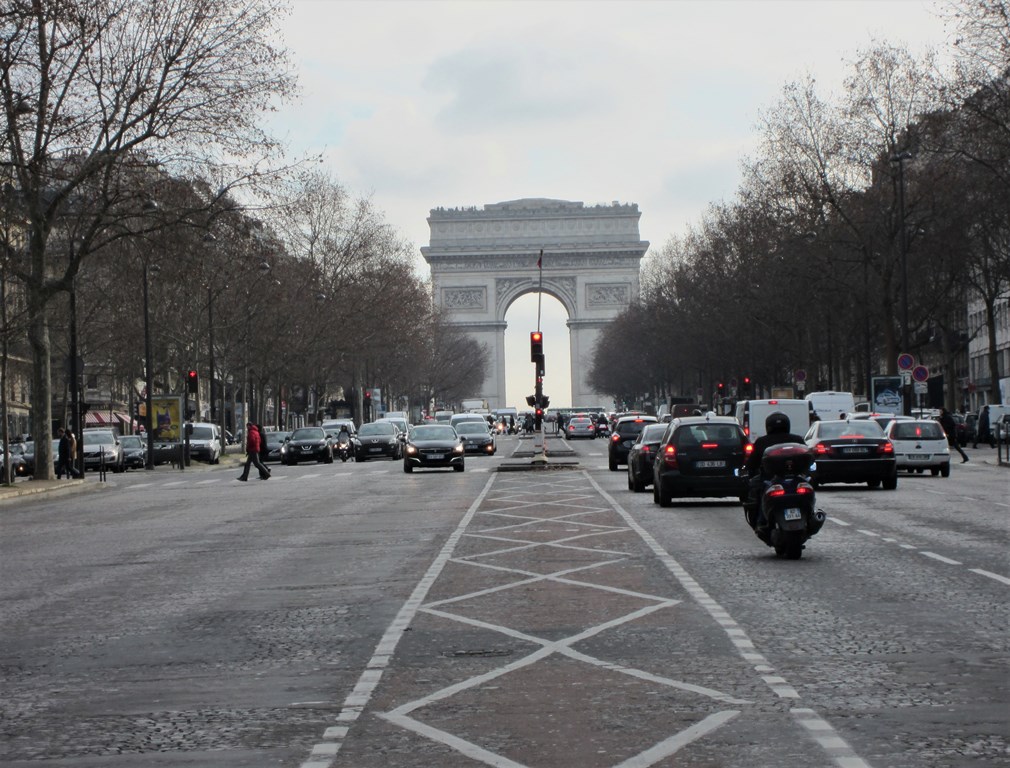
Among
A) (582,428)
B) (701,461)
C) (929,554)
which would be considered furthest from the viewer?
(582,428)

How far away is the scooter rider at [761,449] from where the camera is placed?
1711 cm

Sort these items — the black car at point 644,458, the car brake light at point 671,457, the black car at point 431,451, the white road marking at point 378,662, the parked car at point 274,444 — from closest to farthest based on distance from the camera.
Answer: the white road marking at point 378,662 → the car brake light at point 671,457 → the black car at point 644,458 → the black car at point 431,451 → the parked car at point 274,444

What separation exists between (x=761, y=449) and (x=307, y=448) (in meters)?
48.0

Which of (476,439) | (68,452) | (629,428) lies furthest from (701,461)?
(476,439)

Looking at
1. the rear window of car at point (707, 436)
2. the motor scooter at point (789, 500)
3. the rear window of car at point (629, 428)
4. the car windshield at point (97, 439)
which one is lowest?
the motor scooter at point (789, 500)

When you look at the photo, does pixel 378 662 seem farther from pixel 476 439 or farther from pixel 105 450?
pixel 476 439

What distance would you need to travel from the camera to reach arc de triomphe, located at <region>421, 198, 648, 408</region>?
495ft

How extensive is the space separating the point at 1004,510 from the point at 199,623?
15.7 meters

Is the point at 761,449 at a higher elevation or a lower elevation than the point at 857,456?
higher

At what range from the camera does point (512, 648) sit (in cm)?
1051

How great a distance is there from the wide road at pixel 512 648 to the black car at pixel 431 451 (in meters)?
25.0

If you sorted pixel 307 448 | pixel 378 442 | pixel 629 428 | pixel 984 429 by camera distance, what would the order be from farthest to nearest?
pixel 984 429 → pixel 378 442 → pixel 307 448 → pixel 629 428

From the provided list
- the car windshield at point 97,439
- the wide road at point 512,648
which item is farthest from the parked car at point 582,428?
the wide road at point 512,648

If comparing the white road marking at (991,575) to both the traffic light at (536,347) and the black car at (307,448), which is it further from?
the black car at (307,448)
